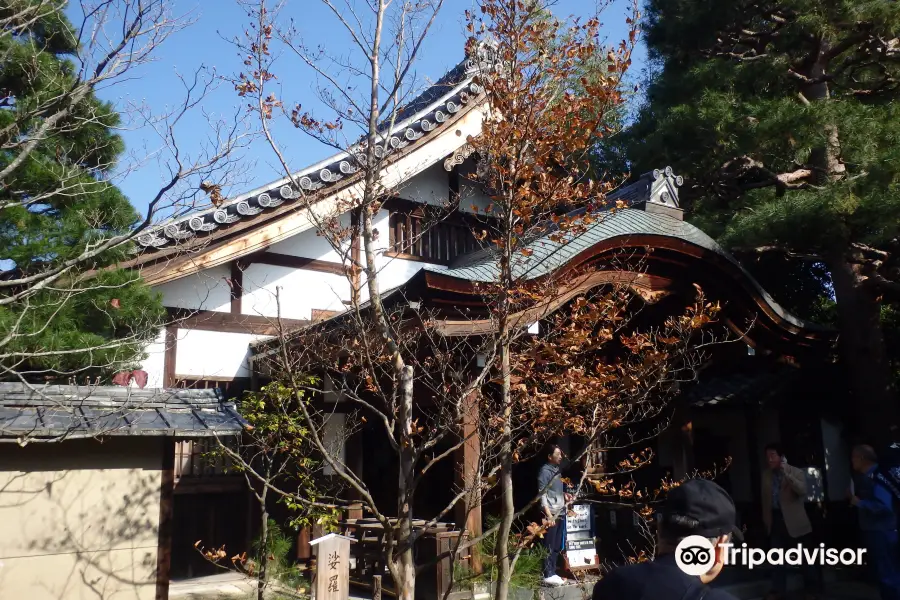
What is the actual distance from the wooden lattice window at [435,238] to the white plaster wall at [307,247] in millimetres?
950

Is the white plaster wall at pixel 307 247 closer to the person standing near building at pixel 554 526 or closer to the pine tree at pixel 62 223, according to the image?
the pine tree at pixel 62 223

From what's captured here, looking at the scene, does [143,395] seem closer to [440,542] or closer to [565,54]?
[440,542]

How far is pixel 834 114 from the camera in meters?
10.7

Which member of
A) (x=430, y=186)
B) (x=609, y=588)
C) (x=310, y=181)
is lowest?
(x=609, y=588)

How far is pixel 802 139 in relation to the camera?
11008 mm

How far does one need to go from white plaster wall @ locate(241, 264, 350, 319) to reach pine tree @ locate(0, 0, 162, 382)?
89.7 inches

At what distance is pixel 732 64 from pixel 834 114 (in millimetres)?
2529

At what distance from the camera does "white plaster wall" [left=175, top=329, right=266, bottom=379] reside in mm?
9961

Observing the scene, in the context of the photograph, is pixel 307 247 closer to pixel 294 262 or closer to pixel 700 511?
pixel 294 262

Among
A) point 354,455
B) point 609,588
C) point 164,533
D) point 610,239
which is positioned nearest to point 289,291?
point 354,455

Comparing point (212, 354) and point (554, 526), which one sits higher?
point (212, 354)

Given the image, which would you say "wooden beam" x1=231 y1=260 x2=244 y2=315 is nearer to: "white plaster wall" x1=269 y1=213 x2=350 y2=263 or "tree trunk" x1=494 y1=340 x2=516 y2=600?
"white plaster wall" x1=269 y1=213 x2=350 y2=263

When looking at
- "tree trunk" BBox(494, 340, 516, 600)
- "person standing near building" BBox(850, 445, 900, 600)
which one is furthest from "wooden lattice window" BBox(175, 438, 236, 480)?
"person standing near building" BBox(850, 445, 900, 600)

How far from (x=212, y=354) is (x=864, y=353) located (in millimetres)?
10207
